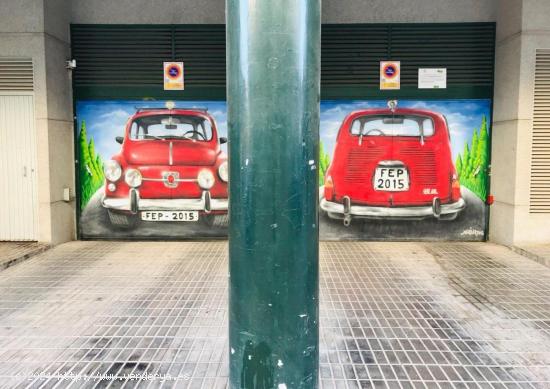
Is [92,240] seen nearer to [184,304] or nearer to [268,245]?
[184,304]

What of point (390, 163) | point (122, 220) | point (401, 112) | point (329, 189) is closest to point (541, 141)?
point (401, 112)

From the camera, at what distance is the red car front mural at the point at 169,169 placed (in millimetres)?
7566

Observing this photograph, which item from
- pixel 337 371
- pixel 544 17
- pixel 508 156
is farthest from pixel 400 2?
pixel 337 371

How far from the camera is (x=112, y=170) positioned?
7672mm

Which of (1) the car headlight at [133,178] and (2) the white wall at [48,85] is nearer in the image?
(2) the white wall at [48,85]

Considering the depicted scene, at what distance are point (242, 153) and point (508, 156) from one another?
604 cm

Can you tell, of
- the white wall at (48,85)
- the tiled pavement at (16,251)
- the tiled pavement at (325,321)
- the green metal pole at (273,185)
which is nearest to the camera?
the green metal pole at (273,185)

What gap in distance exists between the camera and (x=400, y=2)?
753 centimetres

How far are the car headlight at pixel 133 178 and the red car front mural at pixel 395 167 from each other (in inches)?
121

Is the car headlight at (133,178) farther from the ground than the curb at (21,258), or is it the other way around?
the car headlight at (133,178)

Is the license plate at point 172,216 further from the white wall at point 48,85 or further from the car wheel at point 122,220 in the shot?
the white wall at point 48,85

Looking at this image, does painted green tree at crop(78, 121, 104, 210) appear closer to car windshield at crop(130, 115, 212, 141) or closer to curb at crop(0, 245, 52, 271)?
car windshield at crop(130, 115, 212, 141)

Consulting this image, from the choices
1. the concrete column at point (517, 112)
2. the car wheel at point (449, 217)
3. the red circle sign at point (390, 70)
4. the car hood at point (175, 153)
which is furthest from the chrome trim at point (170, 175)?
the concrete column at point (517, 112)
